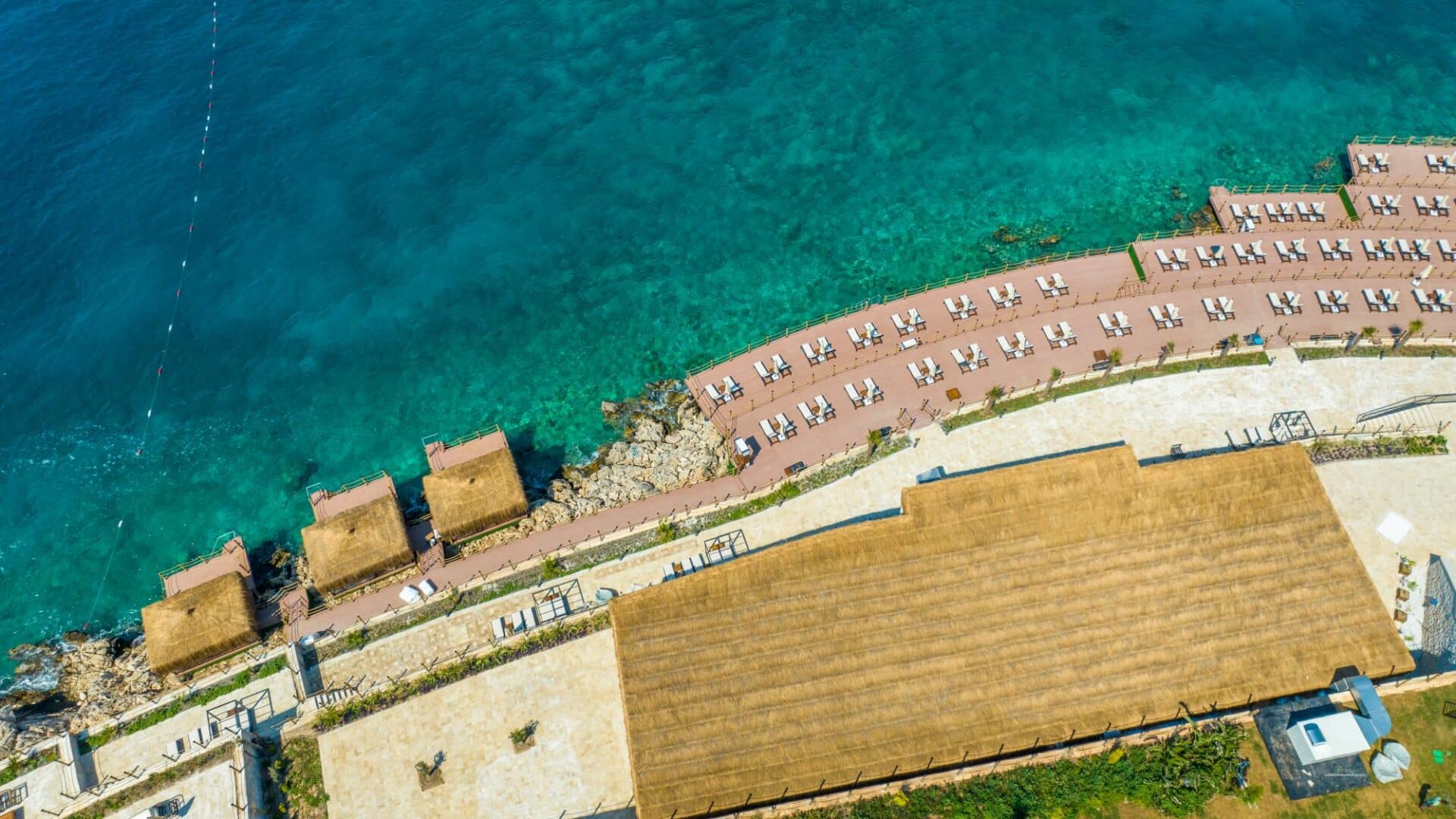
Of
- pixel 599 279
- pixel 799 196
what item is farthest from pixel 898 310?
pixel 599 279

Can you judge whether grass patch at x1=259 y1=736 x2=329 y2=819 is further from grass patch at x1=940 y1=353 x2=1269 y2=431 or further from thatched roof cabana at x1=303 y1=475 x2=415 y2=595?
grass patch at x1=940 y1=353 x2=1269 y2=431

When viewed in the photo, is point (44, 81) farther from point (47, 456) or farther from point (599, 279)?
point (599, 279)

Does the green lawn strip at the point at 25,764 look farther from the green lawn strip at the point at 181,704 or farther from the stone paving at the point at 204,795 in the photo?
the stone paving at the point at 204,795

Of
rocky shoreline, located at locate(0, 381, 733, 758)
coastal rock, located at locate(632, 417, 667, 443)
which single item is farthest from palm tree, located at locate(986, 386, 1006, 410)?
coastal rock, located at locate(632, 417, 667, 443)

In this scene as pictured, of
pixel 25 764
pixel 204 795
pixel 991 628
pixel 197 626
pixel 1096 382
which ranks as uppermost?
pixel 197 626

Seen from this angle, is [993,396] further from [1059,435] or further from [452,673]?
[452,673]

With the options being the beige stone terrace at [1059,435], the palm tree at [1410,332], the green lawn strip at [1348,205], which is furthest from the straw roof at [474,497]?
the green lawn strip at [1348,205]

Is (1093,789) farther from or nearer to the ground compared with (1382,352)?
nearer to the ground

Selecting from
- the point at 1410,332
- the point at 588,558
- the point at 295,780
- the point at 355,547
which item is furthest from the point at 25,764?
the point at 1410,332
